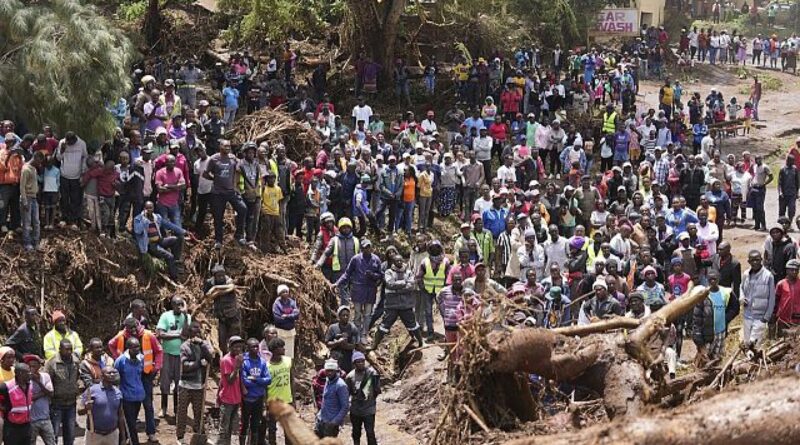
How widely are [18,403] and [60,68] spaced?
Result: 21.3ft

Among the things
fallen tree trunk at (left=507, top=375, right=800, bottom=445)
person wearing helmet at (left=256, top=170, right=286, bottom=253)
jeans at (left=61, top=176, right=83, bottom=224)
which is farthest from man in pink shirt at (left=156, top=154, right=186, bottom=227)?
fallen tree trunk at (left=507, top=375, right=800, bottom=445)

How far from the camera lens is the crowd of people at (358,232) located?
50.2 ft

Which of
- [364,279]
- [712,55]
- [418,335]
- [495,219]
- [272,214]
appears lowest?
[418,335]

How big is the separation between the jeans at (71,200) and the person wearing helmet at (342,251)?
3.46 metres

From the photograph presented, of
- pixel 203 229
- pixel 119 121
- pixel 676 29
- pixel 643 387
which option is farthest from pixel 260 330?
pixel 676 29

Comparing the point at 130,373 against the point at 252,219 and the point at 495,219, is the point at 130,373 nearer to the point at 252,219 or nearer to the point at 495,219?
the point at 252,219

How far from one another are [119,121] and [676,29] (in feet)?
94.2

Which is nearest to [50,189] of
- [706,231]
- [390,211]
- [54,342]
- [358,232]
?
[54,342]

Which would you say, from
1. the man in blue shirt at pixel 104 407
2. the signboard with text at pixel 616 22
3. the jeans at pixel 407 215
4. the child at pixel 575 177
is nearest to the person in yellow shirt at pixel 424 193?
the jeans at pixel 407 215

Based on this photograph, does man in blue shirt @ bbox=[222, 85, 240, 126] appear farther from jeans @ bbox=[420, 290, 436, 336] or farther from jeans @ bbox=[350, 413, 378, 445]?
jeans @ bbox=[350, 413, 378, 445]

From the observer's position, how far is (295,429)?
24.7ft

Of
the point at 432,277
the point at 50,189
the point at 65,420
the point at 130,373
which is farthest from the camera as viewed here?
the point at 432,277

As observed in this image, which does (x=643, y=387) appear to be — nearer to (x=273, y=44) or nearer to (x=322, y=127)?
(x=322, y=127)

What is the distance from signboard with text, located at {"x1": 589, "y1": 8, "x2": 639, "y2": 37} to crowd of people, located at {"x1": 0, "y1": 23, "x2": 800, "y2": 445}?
1256 centimetres
